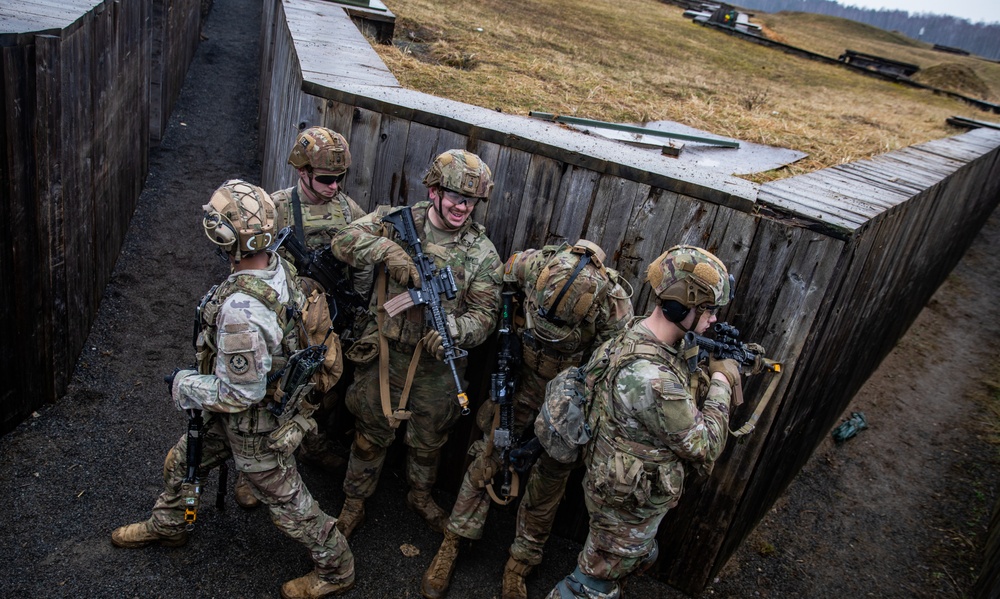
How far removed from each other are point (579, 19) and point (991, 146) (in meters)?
7.90

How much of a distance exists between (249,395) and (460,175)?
1665mm

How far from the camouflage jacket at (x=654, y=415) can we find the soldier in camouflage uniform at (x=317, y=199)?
1925 millimetres

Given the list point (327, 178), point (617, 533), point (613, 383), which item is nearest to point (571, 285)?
point (613, 383)

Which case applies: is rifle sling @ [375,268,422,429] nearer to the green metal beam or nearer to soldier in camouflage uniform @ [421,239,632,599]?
soldier in camouflage uniform @ [421,239,632,599]

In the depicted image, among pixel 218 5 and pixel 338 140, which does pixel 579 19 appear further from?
pixel 218 5

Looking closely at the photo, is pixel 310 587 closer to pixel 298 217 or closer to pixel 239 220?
pixel 239 220

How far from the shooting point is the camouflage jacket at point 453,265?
13.6ft

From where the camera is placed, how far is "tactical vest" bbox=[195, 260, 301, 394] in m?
3.31

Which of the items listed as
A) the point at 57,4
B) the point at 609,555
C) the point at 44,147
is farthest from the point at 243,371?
the point at 57,4

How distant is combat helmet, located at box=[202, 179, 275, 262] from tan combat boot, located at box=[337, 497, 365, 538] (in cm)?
202

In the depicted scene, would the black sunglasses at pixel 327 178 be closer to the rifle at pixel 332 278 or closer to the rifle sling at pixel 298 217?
the rifle sling at pixel 298 217

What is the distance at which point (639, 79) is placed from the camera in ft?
33.6

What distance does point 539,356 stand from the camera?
4160 mm

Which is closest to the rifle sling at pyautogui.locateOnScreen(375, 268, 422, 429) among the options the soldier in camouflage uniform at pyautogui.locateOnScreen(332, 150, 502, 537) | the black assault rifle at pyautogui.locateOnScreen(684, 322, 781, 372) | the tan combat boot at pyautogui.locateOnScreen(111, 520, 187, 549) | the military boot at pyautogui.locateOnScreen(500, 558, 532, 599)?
the soldier in camouflage uniform at pyautogui.locateOnScreen(332, 150, 502, 537)
